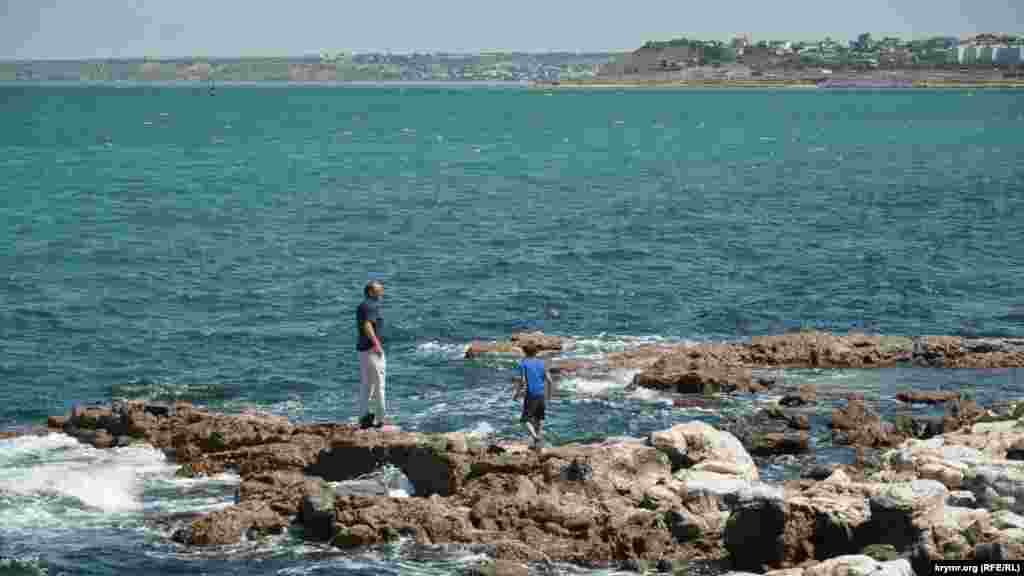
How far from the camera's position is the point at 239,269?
50.5m

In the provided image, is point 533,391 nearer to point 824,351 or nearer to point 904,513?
point 904,513

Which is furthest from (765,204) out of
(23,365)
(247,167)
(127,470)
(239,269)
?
(127,470)

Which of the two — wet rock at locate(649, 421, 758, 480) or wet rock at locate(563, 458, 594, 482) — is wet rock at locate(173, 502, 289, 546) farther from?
wet rock at locate(649, 421, 758, 480)

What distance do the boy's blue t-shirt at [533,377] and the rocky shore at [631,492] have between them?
3.50 feet

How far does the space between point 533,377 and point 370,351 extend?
2.64m

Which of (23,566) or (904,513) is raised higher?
(904,513)

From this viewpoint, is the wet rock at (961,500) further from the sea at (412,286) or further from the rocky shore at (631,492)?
the sea at (412,286)

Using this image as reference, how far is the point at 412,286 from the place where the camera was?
4741 cm

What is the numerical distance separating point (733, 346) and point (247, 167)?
6598 cm

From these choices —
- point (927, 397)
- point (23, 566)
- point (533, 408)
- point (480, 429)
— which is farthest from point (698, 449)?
point (23, 566)

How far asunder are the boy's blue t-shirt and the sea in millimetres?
2721

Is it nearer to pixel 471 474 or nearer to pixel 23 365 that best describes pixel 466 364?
pixel 23 365

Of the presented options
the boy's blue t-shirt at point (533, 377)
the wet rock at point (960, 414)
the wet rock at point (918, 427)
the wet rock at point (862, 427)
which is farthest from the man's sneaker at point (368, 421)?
the wet rock at point (960, 414)

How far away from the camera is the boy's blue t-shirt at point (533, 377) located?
23.7 metres
